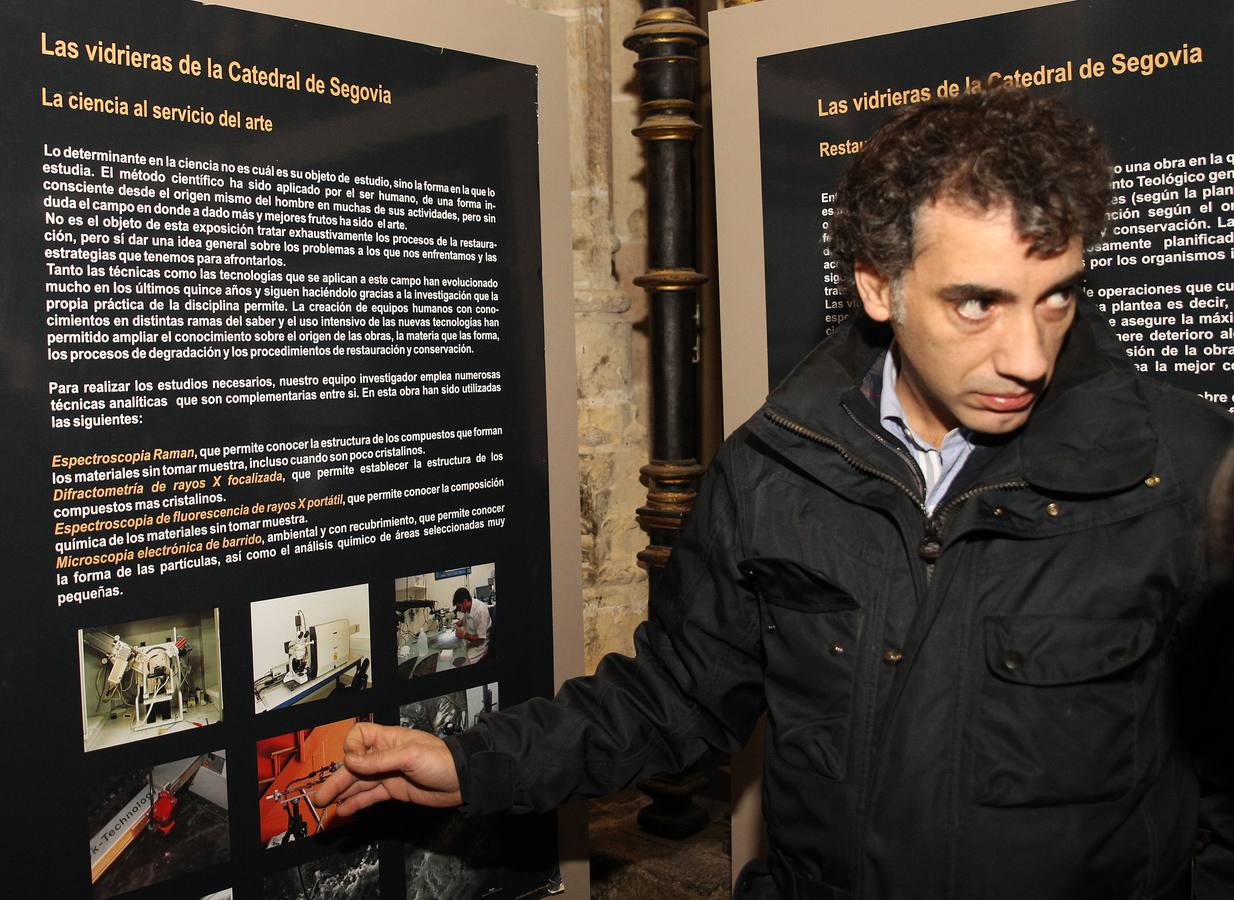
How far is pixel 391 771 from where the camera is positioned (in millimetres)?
2252

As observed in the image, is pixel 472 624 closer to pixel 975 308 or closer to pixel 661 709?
pixel 661 709

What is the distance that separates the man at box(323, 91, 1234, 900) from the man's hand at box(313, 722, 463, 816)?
65 centimetres

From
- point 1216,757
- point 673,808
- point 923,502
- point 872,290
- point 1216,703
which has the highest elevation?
point 872,290

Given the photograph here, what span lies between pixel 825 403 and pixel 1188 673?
754mm

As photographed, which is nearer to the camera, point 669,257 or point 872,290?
point 872,290

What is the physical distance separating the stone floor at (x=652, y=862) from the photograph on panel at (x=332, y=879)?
1385 mm

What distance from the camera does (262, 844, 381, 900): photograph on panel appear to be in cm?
244

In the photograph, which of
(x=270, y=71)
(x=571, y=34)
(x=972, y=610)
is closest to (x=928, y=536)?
(x=972, y=610)

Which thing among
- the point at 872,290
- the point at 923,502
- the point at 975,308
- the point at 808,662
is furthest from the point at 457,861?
the point at 975,308

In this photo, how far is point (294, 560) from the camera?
7.95 feet

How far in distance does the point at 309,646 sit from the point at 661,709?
0.81 m

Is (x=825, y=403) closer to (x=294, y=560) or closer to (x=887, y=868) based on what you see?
(x=887, y=868)

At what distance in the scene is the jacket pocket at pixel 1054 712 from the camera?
1779 mm

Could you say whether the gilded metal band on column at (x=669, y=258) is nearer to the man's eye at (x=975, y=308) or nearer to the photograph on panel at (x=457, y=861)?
the photograph on panel at (x=457, y=861)
